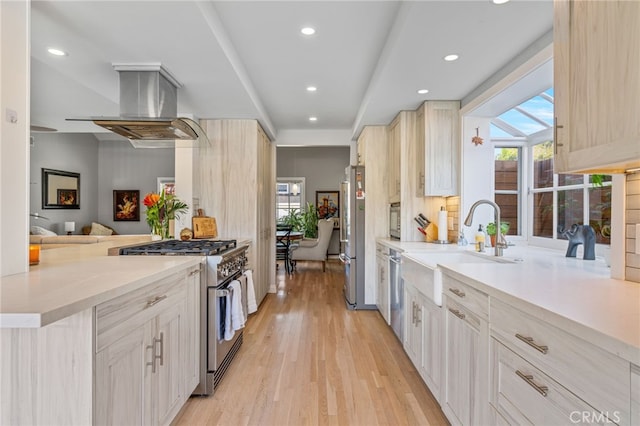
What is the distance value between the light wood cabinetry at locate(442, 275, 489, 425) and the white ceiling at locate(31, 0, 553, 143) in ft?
4.98

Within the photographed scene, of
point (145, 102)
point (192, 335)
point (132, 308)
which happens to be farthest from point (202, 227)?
point (132, 308)

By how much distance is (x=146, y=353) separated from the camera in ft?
5.01

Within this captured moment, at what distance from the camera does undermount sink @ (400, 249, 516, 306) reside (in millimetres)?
2004

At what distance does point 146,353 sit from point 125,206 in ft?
24.6

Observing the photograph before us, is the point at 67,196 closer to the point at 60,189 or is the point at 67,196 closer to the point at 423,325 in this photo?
the point at 60,189

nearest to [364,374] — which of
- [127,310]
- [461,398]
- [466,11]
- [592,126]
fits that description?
[461,398]

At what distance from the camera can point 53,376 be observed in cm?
113

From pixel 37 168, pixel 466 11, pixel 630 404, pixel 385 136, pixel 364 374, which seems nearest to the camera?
pixel 630 404

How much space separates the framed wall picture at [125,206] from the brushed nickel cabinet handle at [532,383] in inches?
332

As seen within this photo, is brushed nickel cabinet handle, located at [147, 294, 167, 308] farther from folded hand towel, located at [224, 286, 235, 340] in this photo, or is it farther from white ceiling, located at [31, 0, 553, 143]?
white ceiling, located at [31, 0, 553, 143]

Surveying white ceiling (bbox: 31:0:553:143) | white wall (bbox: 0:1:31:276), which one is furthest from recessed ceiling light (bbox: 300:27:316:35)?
white wall (bbox: 0:1:31:276)

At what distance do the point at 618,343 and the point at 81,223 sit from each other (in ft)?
29.2

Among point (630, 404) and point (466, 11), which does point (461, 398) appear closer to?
point (630, 404)

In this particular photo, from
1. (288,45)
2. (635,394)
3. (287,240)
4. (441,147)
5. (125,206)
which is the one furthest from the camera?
(125,206)
